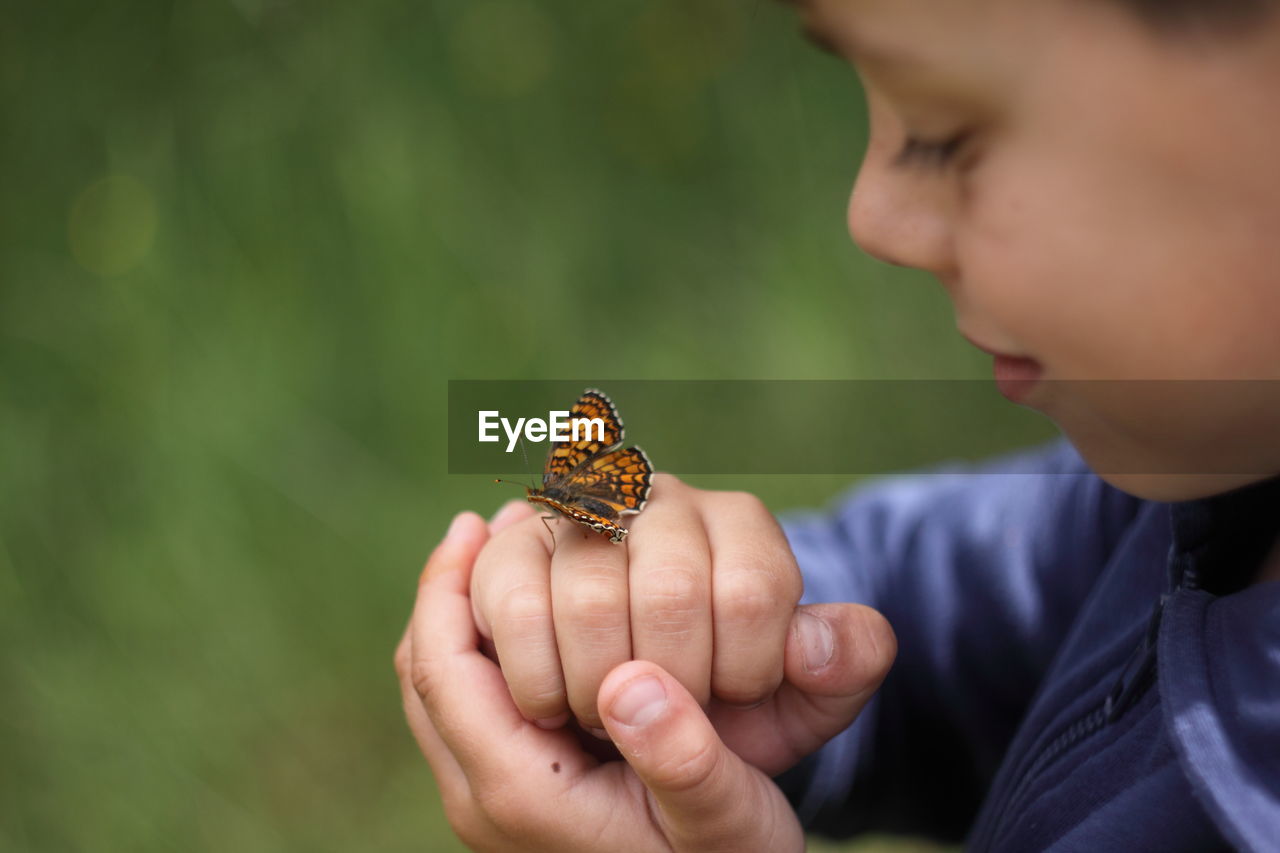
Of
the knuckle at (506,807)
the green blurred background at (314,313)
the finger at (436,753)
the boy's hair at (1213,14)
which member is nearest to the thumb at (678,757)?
the knuckle at (506,807)

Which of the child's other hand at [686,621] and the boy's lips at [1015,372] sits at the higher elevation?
the boy's lips at [1015,372]

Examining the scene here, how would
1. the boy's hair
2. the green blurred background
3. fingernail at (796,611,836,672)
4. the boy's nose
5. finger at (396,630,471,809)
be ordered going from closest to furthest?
the boy's hair → the boy's nose → fingernail at (796,611,836,672) → finger at (396,630,471,809) → the green blurred background

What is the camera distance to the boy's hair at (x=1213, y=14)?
544 mm

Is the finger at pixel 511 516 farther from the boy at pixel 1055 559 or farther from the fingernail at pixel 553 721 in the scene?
the fingernail at pixel 553 721

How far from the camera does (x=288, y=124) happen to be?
1888mm

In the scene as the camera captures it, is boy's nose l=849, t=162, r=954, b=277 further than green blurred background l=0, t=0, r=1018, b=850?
No

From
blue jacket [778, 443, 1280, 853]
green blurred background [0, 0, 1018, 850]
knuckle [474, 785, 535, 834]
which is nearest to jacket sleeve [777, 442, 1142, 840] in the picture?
blue jacket [778, 443, 1280, 853]

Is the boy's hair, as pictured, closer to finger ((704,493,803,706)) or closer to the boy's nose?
the boy's nose

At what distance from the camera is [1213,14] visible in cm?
55

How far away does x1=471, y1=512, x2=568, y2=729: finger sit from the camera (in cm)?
75

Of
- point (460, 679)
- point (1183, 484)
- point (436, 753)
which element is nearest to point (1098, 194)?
point (1183, 484)

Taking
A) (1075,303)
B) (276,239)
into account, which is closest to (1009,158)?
(1075,303)

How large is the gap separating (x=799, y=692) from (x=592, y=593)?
200 millimetres

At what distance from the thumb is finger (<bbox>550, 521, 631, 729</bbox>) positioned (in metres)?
0.02
